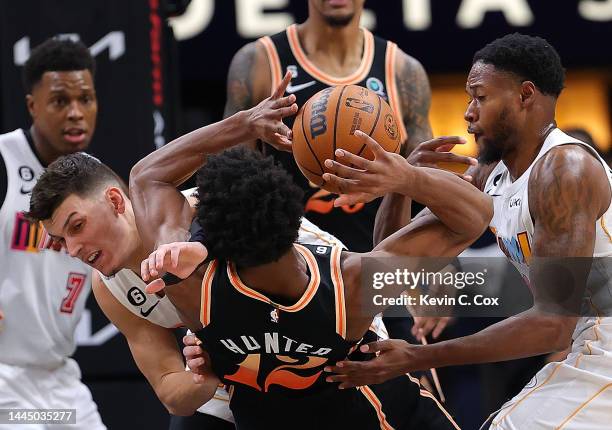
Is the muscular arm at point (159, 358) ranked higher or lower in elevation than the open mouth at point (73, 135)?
lower

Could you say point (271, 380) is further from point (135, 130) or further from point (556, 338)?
point (135, 130)

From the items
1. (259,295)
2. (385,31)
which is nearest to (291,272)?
(259,295)

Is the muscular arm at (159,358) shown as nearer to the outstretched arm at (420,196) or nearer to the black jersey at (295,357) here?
the black jersey at (295,357)

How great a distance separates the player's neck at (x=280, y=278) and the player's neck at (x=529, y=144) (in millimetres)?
982

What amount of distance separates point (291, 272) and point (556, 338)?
90cm

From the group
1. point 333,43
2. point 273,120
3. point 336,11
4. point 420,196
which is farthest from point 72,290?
point 420,196

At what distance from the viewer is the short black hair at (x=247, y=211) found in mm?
3283

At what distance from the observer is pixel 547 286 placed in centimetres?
366

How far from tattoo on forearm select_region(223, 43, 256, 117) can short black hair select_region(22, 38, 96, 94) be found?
79 centimetres

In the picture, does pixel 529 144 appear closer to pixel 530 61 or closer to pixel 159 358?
pixel 530 61

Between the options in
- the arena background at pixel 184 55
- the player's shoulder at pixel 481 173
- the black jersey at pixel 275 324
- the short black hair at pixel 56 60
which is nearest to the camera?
Result: the black jersey at pixel 275 324

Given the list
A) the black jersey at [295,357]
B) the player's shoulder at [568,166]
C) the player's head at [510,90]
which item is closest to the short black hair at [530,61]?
the player's head at [510,90]

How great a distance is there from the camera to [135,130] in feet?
18.8

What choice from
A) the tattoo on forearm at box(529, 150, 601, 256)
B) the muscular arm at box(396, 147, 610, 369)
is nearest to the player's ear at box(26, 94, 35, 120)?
the muscular arm at box(396, 147, 610, 369)
